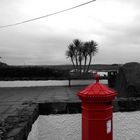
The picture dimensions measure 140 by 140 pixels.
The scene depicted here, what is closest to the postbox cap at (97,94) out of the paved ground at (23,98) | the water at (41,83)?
the paved ground at (23,98)

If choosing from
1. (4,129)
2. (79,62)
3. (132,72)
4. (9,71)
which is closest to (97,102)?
(4,129)

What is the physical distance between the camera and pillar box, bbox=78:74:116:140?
3688 millimetres

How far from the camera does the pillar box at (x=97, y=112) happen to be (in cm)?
369

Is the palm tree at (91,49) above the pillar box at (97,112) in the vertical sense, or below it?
above

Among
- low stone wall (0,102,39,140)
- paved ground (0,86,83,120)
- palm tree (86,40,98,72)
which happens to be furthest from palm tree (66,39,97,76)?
low stone wall (0,102,39,140)

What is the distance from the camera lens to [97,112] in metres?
3.70

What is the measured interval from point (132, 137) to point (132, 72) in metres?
2.80

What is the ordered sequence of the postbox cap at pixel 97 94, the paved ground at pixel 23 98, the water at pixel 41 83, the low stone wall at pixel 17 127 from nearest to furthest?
the low stone wall at pixel 17 127
the postbox cap at pixel 97 94
the paved ground at pixel 23 98
the water at pixel 41 83

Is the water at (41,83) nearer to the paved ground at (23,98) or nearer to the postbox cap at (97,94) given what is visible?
the paved ground at (23,98)

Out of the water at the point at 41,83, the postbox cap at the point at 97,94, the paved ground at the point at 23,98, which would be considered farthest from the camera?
the water at the point at 41,83

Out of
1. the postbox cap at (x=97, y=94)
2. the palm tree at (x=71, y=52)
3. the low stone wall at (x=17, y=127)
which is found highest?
the palm tree at (x=71, y=52)

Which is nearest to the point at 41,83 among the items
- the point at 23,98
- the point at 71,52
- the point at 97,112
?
the point at 71,52

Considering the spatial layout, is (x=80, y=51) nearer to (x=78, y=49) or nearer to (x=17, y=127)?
(x=78, y=49)

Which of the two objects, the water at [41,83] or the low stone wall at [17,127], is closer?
the low stone wall at [17,127]
